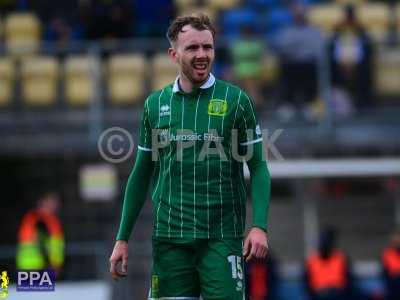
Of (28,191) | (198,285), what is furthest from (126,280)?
(198,285)

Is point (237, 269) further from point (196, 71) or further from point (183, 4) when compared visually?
point (183, 4)

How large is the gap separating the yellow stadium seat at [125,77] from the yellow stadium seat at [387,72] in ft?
9.04

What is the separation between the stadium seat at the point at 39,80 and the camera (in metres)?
14.0

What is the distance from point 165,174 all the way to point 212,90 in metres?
0.50

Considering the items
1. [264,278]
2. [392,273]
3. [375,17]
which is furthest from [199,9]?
[392,273]

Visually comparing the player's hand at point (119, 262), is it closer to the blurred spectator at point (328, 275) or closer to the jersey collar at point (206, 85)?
the jersey collar at point (206, 85)

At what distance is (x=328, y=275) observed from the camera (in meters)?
13.0

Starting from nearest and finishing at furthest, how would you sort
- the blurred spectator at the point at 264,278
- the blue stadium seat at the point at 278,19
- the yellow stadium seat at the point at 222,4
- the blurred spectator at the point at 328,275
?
the blurred spectator at the point at 328,275, the blurred spectator at the point at 264,278, the blue stadium seat at the point at 278,19, the yellow stadium seat at the point at 222,4

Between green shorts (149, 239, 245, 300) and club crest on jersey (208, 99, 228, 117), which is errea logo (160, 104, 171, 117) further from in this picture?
green shorts (149, 239, 245, 300)

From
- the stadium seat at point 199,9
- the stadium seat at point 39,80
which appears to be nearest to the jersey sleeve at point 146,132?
the stadium seat at point 39,80

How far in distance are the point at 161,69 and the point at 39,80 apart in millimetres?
1511

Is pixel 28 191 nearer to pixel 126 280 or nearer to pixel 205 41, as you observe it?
pixel 126 280

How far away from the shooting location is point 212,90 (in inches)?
239

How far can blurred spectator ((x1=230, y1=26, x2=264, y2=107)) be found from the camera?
13.2 metres
